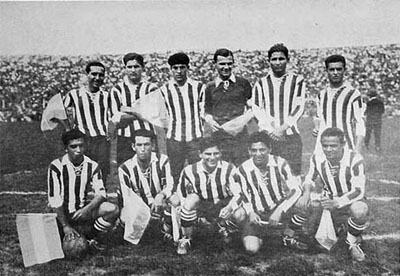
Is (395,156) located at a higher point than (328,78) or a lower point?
lower

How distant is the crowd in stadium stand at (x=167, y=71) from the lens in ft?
5.60

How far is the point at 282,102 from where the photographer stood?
1.70 meters

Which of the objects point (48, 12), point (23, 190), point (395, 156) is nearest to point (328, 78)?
point (395, 156)

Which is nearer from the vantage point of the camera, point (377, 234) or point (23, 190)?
point (377, 234)

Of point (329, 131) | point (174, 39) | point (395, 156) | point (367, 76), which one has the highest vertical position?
point (174, 39)

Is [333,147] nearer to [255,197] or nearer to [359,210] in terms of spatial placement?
[359,210]

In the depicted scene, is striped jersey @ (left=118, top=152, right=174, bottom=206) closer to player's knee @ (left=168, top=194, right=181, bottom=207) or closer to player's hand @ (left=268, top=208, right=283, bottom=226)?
player's knee @ (left=168, top=194, right=181, bottom=207)

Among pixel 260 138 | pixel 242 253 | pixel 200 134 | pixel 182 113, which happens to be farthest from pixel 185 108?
pixel 242 253

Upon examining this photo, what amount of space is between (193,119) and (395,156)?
873 mm

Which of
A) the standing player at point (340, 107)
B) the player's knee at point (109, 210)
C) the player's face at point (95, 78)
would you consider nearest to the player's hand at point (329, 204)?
the standing player at point (340, 107)

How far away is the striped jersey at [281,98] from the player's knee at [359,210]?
16.0 inches

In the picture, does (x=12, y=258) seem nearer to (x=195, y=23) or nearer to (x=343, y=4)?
(x=195, y=23)

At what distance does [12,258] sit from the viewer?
1.69 metres

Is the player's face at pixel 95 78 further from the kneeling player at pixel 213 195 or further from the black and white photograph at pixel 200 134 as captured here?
the kneeling player at pixel 213 195
